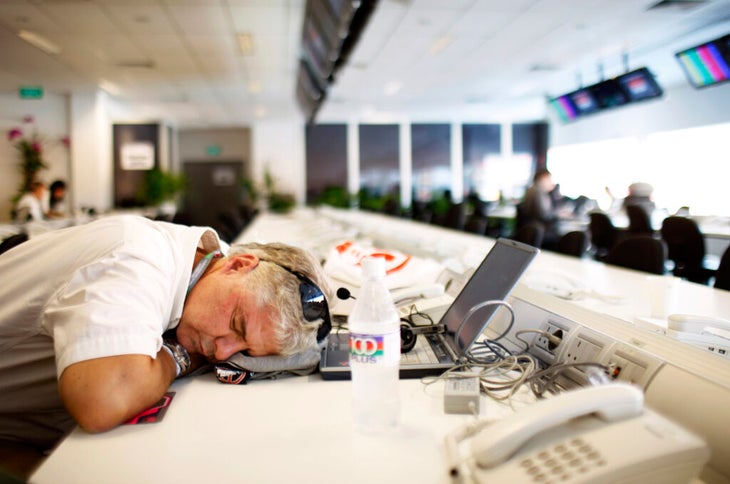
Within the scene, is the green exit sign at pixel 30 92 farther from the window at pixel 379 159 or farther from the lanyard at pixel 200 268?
the lanyard at pixel 200 268

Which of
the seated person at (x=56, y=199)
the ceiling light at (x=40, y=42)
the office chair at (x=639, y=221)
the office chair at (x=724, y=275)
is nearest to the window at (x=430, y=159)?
the office chair at (x=639, y=221)

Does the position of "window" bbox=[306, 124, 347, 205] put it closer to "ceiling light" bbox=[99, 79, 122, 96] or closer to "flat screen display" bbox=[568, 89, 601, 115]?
"ceiling light" bbox=[99, 79, 122, 96]

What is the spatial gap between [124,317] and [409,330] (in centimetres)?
72

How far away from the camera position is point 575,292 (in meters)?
1.84

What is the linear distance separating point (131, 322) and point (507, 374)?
801 millimetres

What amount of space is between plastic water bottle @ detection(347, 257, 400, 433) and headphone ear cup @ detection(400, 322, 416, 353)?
0.35 meters

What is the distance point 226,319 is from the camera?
1142 mm

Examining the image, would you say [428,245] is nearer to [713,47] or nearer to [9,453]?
[9,453]

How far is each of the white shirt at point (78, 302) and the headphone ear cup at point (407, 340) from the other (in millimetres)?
552

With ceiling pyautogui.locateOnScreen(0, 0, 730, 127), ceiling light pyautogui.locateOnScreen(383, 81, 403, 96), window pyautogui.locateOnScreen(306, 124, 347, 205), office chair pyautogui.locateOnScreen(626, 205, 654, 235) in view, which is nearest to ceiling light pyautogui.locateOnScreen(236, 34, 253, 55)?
ceiling pyautogui.locateOnScreen(0, 0, 730, 127)

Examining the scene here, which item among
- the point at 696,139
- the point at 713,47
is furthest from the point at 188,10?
the point at 696,139

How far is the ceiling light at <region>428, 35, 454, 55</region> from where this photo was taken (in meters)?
6.35

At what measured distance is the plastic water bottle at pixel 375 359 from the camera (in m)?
0.93

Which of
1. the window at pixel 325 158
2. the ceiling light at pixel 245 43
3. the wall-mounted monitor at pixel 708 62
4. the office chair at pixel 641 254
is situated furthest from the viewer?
the window at pixel 325 158
